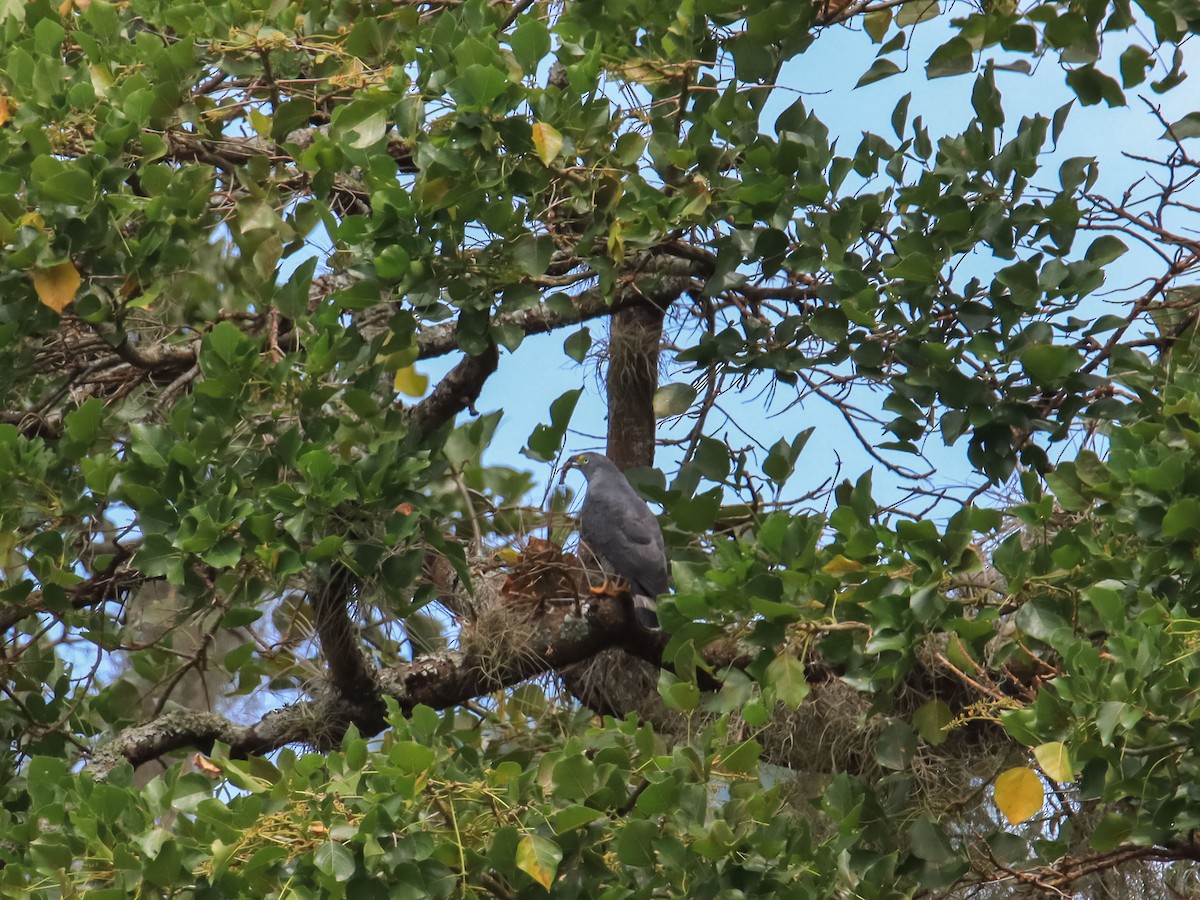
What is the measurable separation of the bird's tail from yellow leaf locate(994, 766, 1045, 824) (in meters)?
1.30

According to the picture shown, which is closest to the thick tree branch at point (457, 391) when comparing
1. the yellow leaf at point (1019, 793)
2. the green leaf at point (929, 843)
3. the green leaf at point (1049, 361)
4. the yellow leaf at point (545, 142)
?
the yellow leaf at point (545, 142)

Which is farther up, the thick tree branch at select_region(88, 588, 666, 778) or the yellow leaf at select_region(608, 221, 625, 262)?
the yellow leaf at select_region(608, 221, 625, 262)

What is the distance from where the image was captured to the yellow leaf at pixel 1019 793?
2605mm

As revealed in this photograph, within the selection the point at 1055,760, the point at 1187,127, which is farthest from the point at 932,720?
the point at 1187,127

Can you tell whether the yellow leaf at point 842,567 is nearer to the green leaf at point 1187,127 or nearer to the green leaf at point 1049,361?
the green leaf at point 1049,361

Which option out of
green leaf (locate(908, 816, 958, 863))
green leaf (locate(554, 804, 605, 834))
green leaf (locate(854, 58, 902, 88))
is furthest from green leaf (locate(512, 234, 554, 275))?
green leaf (locate(908, 816, 958, 863))

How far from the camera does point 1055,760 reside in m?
2.39

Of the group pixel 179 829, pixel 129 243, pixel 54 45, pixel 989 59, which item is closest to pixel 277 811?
pixel 179 829

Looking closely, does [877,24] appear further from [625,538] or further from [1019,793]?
[1019,793]

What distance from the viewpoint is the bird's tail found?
12.5 ft

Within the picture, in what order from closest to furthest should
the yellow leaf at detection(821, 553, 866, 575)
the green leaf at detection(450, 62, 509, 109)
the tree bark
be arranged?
the yellow leaf at detection(821, 553, 866, 575) → the green leaf at detection(450, 62, 509, 109) → the tree bark

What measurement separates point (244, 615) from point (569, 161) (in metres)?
1.31

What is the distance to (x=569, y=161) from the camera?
3.29 m

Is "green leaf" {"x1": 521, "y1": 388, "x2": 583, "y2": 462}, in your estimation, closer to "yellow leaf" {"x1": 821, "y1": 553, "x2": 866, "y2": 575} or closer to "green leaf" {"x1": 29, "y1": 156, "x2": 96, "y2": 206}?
"yellow leaf" {"x1": 821, "y1": 553, "x2": 866, "y2": 575}
